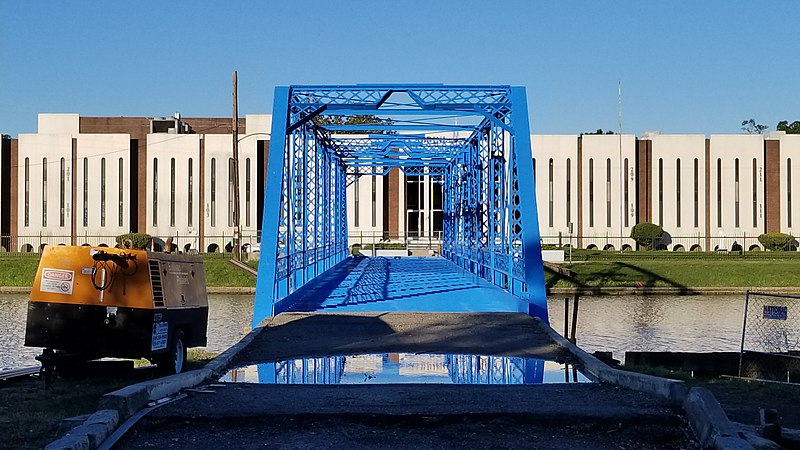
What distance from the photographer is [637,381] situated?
1007 centimetres

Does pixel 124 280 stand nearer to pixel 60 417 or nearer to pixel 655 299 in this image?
pixel 60 417

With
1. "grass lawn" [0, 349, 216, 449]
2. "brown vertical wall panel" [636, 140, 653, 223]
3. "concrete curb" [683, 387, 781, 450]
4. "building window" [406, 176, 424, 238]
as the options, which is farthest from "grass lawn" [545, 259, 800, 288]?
"concrete curb" [683, 387, 781, 450]

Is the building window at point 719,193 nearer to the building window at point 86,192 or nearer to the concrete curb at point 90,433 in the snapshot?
the building window at point 86,192

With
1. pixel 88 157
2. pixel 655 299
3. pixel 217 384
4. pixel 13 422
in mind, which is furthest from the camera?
pixel 88 157

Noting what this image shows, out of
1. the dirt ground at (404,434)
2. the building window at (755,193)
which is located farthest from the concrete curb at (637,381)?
the building window at (755,193)

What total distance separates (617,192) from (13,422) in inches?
2439

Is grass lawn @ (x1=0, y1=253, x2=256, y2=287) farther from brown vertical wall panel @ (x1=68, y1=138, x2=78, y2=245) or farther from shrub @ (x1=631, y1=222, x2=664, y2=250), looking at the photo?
shrub @ (x1=631, y1=222, x2=664, y2=250)

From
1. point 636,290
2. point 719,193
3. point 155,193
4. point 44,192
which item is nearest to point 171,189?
point 155,193

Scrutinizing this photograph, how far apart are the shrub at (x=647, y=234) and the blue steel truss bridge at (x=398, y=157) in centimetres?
2892

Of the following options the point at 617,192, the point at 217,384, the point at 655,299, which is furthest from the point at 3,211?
the point at 217,384

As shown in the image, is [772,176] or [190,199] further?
[772,176]

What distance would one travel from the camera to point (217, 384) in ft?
34.7

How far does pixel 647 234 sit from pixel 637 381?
5803cm

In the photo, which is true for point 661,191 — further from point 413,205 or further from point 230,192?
point 230,192
